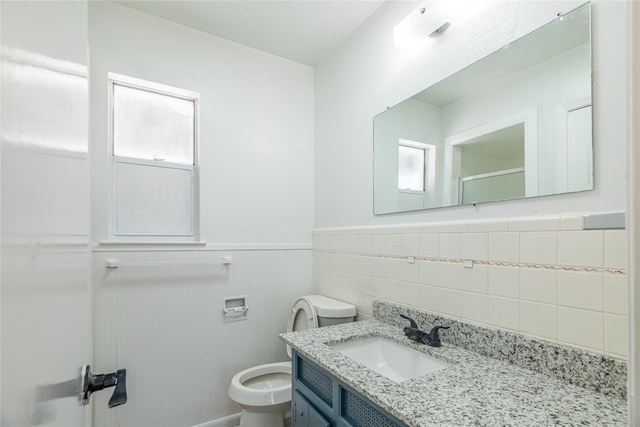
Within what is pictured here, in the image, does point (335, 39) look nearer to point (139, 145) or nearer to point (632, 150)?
point (139, 145)

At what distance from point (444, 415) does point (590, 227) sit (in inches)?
23.8

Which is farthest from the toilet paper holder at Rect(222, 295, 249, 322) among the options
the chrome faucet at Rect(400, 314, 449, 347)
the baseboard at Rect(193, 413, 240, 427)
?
the chrome faucet at Rect(400, 314, 449, 347)

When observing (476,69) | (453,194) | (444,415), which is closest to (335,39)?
(476,69)

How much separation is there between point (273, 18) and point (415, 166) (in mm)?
1307

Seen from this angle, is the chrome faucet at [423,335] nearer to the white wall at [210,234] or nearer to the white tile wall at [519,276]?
the white tile wall at [519,276]

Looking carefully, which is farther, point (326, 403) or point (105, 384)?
point (326, 403)

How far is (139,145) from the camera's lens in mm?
1911

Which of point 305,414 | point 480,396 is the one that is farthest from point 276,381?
point 480,396

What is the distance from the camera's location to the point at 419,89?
154cm

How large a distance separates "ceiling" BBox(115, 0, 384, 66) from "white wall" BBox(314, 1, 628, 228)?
12 centimetres

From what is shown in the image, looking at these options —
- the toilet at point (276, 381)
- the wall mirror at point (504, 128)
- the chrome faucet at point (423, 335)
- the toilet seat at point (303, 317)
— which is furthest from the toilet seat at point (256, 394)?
the wall mirror at point (504, 128)

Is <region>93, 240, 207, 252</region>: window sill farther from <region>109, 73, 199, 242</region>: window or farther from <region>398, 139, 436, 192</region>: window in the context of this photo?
<region>398, 139, 436, 192</region>: window

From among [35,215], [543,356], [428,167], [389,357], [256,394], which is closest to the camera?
[35,215]

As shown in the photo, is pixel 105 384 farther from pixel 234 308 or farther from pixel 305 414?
pixel 234 308
